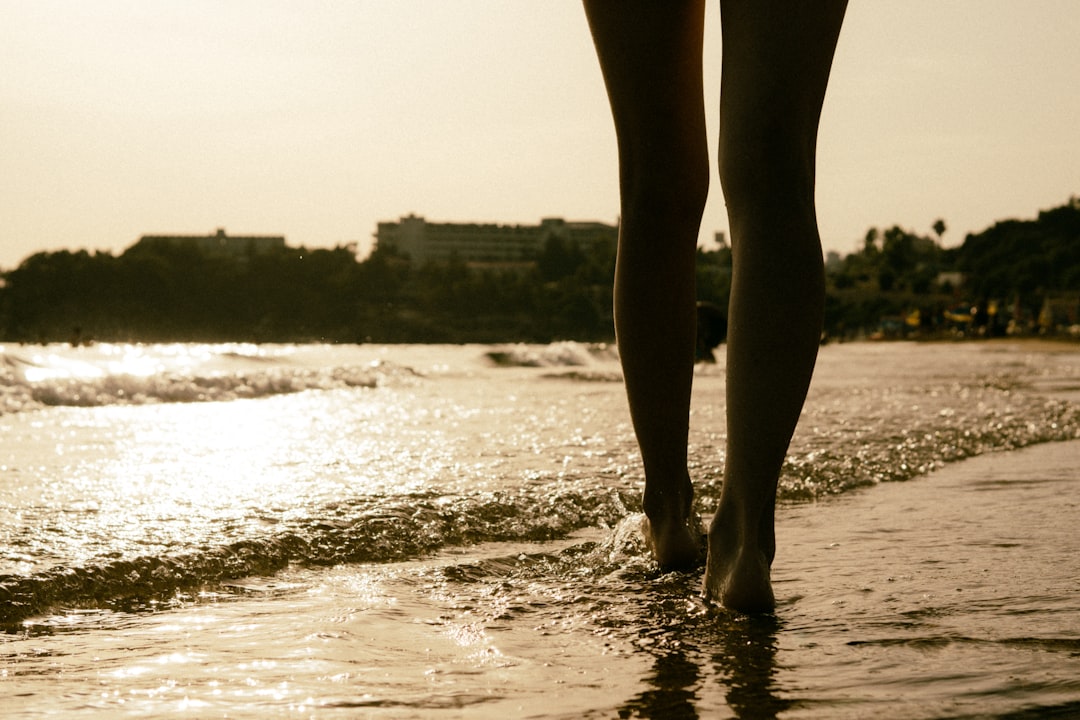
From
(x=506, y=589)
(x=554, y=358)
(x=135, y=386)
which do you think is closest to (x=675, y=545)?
(x=506, y=589)

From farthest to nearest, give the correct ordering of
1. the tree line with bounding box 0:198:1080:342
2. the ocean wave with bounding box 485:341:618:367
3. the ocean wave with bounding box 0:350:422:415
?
the tree line with bounding box 0:198:1080:342 → the ocean wave with bounding box 485:341:618:367 → the ocean wave with bounding box 0:350:422:415

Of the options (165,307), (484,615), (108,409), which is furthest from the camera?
(165,307)

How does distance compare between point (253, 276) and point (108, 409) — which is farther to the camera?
point (253, 276)

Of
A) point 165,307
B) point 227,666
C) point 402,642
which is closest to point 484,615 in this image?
point 402,642

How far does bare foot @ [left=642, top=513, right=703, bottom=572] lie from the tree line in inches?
3189

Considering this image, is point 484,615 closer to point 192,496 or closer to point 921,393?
point 192,496

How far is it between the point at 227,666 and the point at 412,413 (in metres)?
3.92

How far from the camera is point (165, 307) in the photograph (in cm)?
9400

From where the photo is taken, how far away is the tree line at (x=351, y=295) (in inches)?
3450

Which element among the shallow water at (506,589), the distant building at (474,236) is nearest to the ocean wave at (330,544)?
the shallow water at (506,589)

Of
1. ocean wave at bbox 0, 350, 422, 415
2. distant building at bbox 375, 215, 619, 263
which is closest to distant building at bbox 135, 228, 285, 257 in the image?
distant building at bbox 375, 215, 619, 263

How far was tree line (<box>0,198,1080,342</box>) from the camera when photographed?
87625mm

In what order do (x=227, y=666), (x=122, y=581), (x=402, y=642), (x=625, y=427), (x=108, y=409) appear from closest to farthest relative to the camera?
(x=227, y=666) → (x=402, y=642) → (x=122, y=581) → (x=625, y=427) → (x=108, y=409)

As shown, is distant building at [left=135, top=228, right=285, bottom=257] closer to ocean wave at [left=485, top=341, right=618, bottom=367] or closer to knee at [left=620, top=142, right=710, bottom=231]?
ocean wave at [left=485, top=341, right=618, bottom=367]
